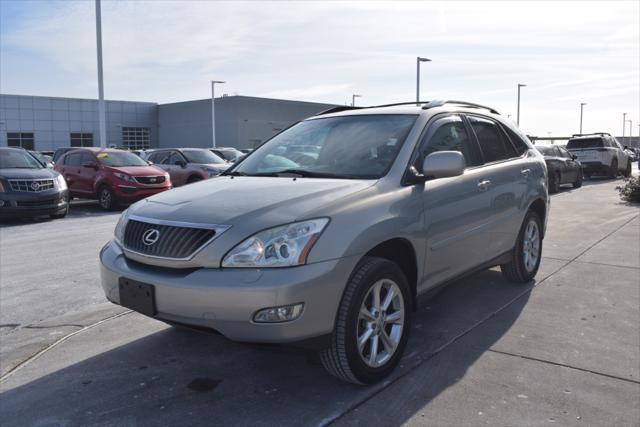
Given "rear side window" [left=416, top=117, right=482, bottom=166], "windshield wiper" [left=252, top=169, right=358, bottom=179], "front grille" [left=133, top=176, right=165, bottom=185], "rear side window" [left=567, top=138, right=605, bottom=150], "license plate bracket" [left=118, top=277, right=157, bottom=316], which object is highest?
"rear side window" [left=567, top=138, right=605, bottom=150]

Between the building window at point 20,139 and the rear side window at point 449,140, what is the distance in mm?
57450

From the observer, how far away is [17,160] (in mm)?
12055

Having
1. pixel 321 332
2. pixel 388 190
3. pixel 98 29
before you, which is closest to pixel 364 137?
pixel 388 190

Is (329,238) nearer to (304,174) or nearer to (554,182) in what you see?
(304,174)

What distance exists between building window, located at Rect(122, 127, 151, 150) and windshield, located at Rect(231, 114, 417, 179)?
59.2 m

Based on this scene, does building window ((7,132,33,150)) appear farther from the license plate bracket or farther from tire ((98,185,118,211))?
the license plate bracket

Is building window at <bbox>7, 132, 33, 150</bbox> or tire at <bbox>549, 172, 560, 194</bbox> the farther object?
building window at <bbox>7, 132, 33, 150</bbox>

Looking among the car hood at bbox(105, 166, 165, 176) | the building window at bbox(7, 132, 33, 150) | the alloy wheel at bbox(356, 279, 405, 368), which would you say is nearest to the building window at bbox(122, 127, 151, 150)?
the building window at bbox(7, 132, 33, 150)

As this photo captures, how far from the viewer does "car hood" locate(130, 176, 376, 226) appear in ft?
10.3

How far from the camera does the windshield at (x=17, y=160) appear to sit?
11.8 m

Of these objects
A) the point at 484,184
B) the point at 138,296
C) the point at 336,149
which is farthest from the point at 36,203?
the point at 484,184

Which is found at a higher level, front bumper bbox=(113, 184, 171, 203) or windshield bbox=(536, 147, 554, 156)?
windshield bbox=(536, 147, 554, 156)

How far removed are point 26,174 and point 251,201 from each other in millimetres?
9713

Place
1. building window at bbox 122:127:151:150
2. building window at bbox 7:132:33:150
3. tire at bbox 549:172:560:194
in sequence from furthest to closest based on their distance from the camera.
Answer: building window at bbox 122:127:151:150, building window at bbox 7:132:33:150, tire at bbox 549:172:560:194
